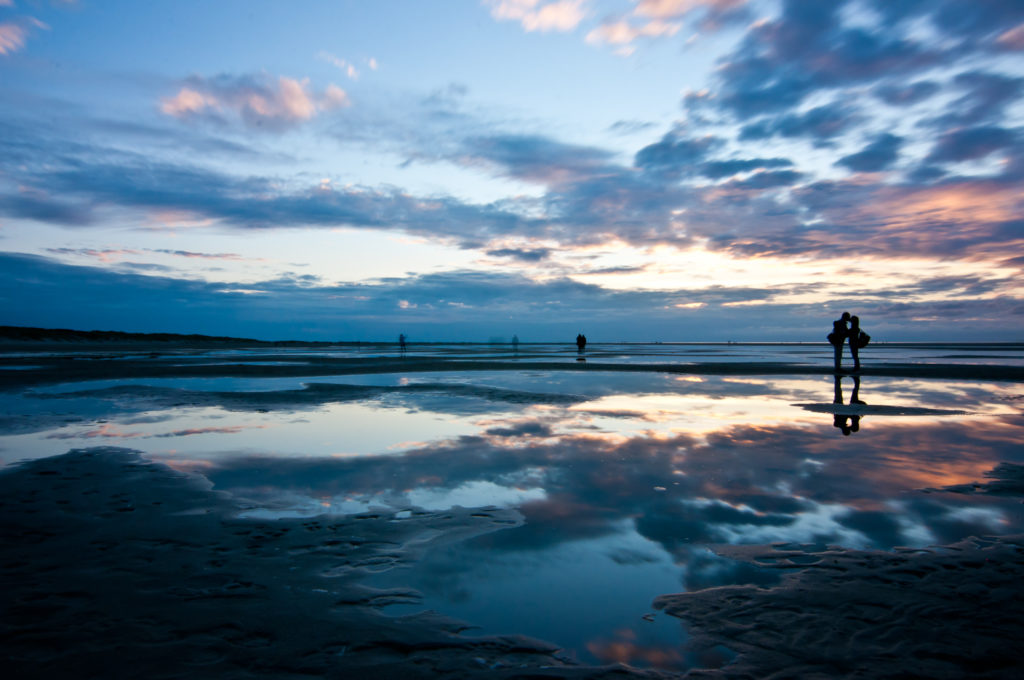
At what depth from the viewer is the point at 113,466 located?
26.3 feet

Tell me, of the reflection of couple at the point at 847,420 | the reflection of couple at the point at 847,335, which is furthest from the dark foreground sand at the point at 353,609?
the reflection of couple at the point at 847,335

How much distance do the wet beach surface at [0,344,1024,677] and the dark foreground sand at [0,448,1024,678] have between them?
0.02 meters

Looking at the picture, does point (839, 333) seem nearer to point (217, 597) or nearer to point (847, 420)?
point (847, 420)

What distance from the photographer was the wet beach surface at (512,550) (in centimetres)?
332

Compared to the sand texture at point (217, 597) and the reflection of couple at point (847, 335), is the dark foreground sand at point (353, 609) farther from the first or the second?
the reflection of couple at point (847, 335)

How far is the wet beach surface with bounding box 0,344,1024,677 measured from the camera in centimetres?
332

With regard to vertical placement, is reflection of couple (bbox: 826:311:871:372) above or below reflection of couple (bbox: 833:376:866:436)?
above

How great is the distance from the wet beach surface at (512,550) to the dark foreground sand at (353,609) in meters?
0.02

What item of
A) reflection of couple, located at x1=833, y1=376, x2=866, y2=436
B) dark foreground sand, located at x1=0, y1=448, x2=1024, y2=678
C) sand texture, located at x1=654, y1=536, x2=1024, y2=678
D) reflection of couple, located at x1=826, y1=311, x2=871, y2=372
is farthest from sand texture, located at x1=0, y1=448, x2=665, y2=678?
reflection of couple, located at x1=826, y1=311, x2=871, y2=372

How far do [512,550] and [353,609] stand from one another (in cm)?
Result: 161

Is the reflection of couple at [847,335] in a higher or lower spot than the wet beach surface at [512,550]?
higher

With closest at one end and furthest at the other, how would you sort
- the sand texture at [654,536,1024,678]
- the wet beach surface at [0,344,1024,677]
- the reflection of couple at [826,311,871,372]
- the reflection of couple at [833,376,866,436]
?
the sand texture at [654,536,1024,678] < the wet beach surface at [0,344,1024,677] < the reflection of couple at [833,376,866,436] < the reflection of couple at [826,311,871,372]

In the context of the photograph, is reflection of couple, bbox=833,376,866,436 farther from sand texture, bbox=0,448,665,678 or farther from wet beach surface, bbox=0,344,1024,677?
sand texture, bbox=0,448,665,678

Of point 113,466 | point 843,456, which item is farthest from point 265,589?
point 843,456
